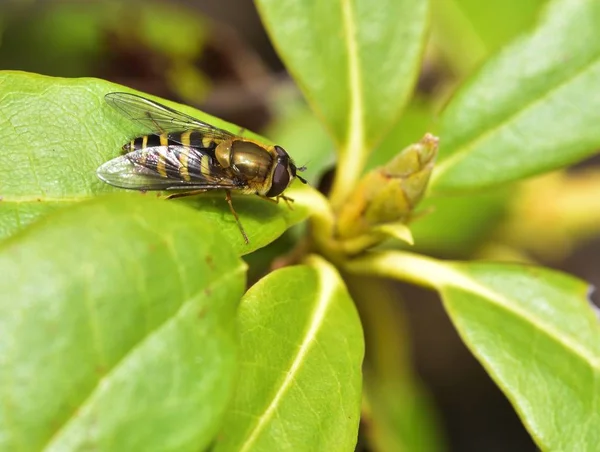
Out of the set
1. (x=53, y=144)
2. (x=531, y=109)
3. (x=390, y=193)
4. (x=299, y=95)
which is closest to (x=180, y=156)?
(x=53, y=144)

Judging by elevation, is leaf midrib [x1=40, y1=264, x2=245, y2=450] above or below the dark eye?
below

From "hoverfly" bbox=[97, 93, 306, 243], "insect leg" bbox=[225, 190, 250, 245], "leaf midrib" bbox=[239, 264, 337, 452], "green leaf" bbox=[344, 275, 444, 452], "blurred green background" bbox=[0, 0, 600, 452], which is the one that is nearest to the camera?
"leaf midrib" bbox=[239, 264, 337, 452]

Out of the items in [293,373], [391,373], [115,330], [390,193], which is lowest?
[391,373]

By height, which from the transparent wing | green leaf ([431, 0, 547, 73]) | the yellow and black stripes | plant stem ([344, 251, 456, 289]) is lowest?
plant stem ([344, 251, 456, 289])

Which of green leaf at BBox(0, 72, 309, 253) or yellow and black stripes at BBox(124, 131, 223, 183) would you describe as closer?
green leaf at BBox(0, 72, 309, 253)

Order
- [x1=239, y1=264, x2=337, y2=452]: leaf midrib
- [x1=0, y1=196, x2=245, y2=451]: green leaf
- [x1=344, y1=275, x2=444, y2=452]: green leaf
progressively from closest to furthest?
[x1=0, y1=196, x2=245, y2=451]: green leaf < [x1=239, y1=264, x2=337, y2=452]: leaf midrib < [x1=344, y1=275, x2=444, y2=452]: green leaf

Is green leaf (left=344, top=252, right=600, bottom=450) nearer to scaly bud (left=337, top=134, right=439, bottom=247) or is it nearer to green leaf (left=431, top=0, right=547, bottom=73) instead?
scaly bud (left=337, top=134, right=439, bottom=247)

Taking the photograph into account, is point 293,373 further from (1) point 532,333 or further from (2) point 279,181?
(1) point 532,333

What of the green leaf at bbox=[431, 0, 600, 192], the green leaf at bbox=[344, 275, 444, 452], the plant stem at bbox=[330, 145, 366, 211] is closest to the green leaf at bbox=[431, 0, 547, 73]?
the green leaf at bbox=[344, 275, 444, 452]
